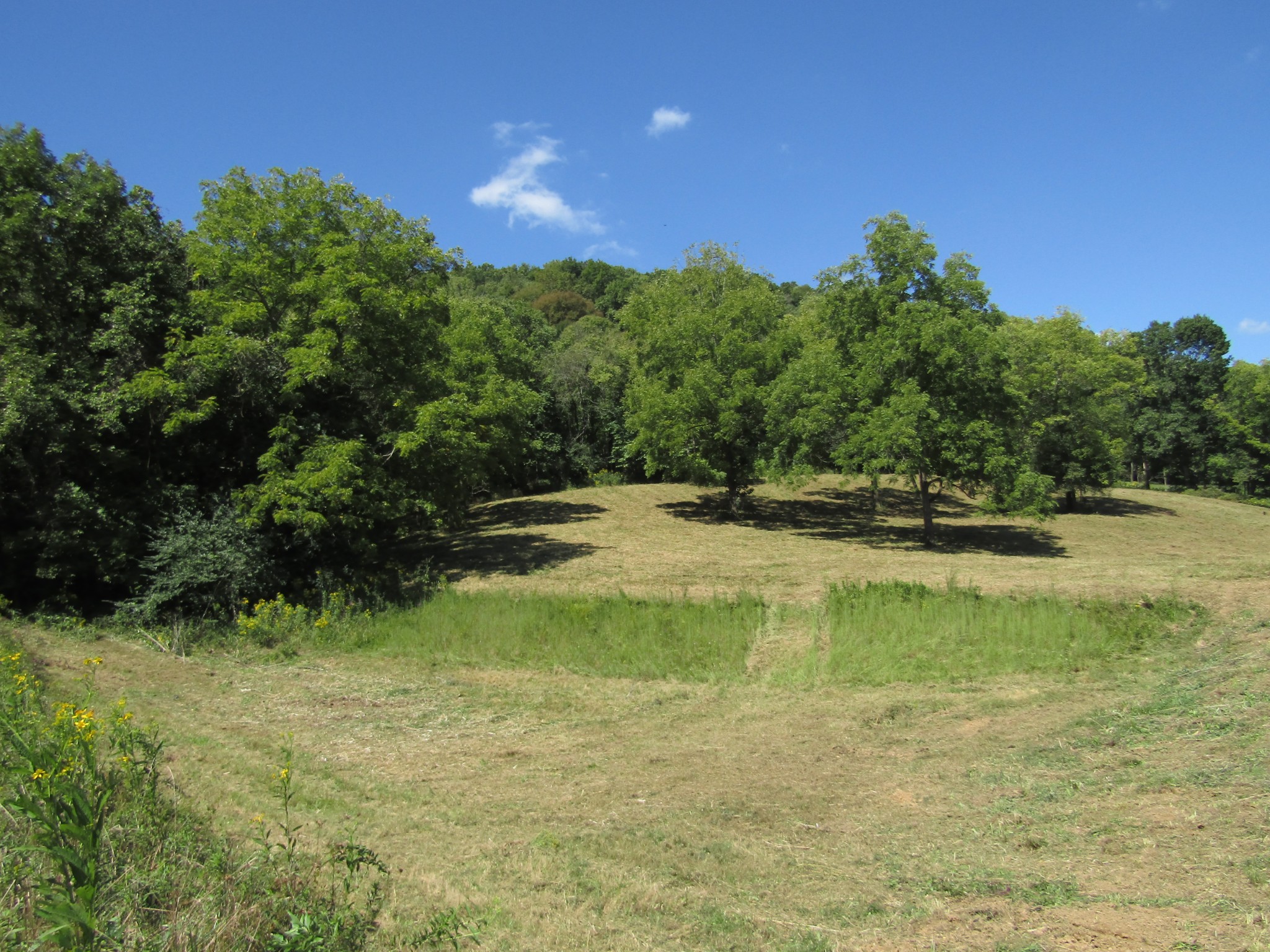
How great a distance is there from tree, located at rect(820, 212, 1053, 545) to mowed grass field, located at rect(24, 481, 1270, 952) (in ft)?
19.8

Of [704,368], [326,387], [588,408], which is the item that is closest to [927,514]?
[704,368]

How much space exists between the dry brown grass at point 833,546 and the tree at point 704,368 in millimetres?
2999

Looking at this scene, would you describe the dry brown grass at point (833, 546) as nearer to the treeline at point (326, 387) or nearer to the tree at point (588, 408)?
the treeline at point (326, 387)

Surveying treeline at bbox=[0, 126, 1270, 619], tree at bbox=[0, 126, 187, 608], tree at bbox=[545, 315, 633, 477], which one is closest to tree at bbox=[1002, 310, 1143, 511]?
treeline at bbox=[0, 126, 1270, 619]

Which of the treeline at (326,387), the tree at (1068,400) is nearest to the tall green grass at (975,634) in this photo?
the treeline at (326,387)

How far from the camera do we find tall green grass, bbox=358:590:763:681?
44.6 ft

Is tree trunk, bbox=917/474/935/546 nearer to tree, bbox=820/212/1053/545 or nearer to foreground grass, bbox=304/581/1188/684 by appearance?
tree, bbox=820/212/1053/545

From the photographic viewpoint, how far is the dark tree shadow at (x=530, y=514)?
3253cm

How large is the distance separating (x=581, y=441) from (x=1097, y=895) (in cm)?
4295

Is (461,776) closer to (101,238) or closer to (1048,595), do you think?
(1048,595)

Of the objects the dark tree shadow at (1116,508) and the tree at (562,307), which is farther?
the tree at (562,307)

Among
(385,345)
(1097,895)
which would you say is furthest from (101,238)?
(1097,895)

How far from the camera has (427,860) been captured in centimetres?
598

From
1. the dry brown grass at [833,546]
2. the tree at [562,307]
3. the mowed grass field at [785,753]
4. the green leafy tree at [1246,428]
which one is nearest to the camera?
the mowed grass field at [785,753]
